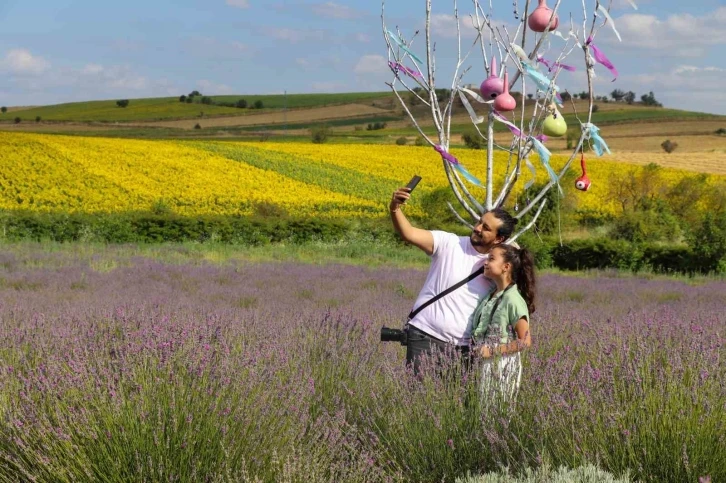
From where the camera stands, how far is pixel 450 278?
3785 millimetres

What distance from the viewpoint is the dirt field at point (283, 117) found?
6862 centimetres

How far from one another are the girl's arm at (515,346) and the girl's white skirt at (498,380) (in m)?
0.05

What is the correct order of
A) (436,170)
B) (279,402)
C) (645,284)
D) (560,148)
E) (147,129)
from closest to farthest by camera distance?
(279,402) < (645,284) < (436,170) < (560,148) < (147,129)

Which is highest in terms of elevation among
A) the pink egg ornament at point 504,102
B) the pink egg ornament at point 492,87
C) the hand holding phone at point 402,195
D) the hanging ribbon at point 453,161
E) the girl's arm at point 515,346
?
the pink egg ornament at point 492,87

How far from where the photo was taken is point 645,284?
13609 millimetres

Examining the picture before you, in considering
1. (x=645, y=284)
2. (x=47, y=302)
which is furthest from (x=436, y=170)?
(x=47, y=302)

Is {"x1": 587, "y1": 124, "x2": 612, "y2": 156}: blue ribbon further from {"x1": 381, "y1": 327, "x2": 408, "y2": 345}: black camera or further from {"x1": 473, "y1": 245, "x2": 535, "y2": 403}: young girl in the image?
{"x1": 381, "y1": 327, "x2": 408, "y2": 345}: black camera

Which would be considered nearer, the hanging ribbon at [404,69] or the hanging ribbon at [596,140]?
the hanging ribbon at [596,140]

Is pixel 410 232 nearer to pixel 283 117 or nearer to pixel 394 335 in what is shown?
pixel 394 335

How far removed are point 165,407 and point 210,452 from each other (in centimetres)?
26

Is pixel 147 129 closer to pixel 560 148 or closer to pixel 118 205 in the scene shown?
pixel 560 148

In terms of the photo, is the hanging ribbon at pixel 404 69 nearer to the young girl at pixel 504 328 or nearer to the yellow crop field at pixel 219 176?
the young girl at pixel 504 328

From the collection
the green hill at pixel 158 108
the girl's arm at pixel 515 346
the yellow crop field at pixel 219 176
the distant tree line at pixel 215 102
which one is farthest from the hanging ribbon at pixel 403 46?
the distant tree line at pixel 215 102

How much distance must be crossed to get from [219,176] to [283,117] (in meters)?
39.7
